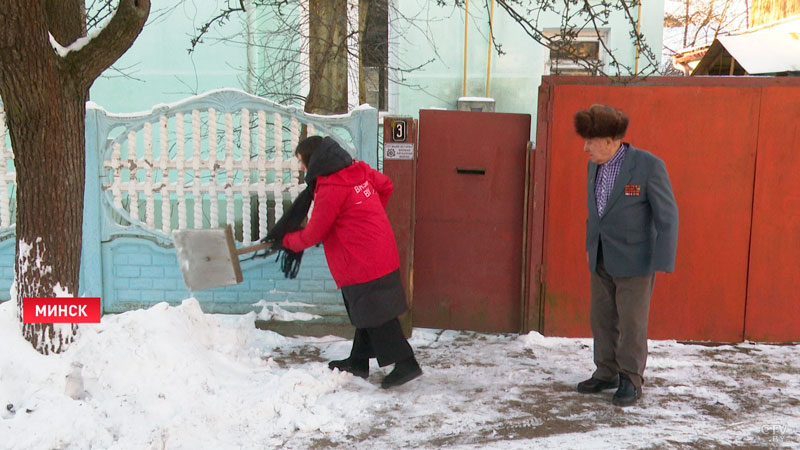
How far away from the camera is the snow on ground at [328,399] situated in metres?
3.73

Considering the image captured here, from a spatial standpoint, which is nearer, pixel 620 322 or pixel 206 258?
pixel 620 322

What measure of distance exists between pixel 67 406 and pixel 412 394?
1945 mm

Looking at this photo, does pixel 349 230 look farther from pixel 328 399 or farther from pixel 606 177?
A: pixel 606 177

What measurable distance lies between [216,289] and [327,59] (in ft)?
8.80

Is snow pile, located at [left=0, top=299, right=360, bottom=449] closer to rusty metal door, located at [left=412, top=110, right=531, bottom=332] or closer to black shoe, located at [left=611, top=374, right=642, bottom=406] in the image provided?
rusty metal door, located at [left=412, top=110, right=531, bottom=332]

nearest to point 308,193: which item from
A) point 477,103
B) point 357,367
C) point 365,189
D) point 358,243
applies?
point 365,189

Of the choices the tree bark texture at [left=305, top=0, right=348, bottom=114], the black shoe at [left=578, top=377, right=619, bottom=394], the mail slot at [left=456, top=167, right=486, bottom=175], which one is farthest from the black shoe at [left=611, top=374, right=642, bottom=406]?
Answer: the tree bark texture at [left=305, top=0, right=348, bottom=114]

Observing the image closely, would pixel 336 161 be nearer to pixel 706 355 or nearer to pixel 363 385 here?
pixel 363 385

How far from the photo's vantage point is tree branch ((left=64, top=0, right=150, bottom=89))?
12.9ft

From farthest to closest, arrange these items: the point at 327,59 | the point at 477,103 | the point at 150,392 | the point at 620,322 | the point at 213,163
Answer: the point at 477,103 → the point at 327,59 → the point at 213,163 → the point at 620,322 → the point at 150,392

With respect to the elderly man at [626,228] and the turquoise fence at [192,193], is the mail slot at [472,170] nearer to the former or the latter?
the turquoise fence at [192,193]

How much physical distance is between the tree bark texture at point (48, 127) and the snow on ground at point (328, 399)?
36 centimetres

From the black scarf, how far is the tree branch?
1.23 meters

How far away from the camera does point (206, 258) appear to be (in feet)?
15.3
